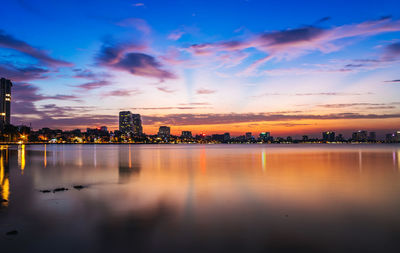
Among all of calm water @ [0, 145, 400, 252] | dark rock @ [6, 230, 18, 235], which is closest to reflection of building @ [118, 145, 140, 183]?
calm water @ [0, 145, 400, 252]

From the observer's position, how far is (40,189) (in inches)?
907

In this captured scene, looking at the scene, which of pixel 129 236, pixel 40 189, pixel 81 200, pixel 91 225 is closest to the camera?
pixel 129 236

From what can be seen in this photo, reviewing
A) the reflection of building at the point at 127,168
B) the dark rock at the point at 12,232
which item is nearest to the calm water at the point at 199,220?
the dark rock at the point at 12,232

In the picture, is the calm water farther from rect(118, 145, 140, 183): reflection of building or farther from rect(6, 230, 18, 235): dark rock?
rect(118, 145, 140, 183): reflection of building

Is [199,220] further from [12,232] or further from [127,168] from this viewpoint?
[127,168]

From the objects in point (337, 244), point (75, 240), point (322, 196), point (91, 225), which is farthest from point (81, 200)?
point (322, 196)

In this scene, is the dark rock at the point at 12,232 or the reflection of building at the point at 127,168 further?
the reflection of building at the point at 127,168

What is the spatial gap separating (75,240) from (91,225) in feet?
6.63

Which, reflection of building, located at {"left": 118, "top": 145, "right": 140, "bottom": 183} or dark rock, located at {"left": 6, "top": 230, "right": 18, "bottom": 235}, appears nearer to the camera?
dark rock, located at {"left": 6, "top": 230, "right": 18, "bottom": 235}

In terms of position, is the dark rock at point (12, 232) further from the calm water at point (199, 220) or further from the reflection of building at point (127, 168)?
the reflection of building at point (127, 168)

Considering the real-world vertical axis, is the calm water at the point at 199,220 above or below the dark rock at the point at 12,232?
below

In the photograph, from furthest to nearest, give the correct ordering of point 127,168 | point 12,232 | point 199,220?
point 127,168, point 199,220, point 12,232

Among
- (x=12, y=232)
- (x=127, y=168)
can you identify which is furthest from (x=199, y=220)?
(x=127, y=168)

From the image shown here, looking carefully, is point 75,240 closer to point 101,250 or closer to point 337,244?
point 101,250
